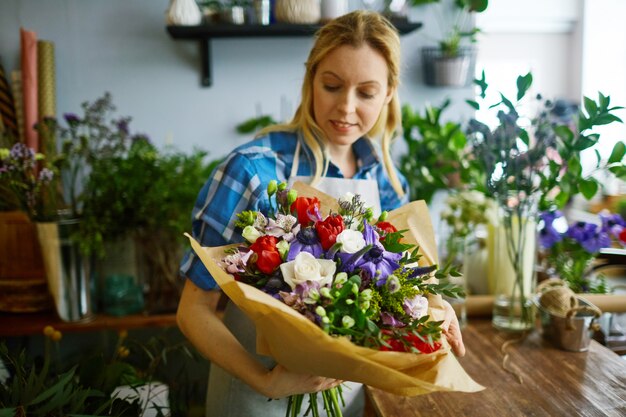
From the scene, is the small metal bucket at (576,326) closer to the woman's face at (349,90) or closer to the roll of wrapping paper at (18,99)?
the woman's face at (349,90)

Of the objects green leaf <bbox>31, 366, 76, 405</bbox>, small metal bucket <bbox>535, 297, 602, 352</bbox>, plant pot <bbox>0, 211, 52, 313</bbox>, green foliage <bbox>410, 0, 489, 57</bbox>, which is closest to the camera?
green leaf <bbox>31, 366, 76, 405</bbox>

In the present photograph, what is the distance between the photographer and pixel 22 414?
95cm

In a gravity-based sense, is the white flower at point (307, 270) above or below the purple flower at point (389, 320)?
above

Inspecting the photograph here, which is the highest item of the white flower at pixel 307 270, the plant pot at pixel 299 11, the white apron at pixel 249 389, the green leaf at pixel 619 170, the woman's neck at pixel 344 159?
the plant pot at pixel 299 11

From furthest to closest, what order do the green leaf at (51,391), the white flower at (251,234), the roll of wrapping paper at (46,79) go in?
the roll of wrapping paper at (46,79), the green leaf at (51,391), the white flower at (251,234)

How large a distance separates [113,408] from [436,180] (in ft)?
4.67

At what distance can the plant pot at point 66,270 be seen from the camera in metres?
1.72

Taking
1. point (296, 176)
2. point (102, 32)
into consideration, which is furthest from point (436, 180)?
point (102, 32)

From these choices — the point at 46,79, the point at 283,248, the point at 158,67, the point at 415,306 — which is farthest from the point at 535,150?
the point at 46,79

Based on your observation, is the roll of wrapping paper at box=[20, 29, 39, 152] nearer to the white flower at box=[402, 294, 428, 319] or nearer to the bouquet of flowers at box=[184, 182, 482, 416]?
the bouquet of flowers at box=[184, 182, 482, 416]

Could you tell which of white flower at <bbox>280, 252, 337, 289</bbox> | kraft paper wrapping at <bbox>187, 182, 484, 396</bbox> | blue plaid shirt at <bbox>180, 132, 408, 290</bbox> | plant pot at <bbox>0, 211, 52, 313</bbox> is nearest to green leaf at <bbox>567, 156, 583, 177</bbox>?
blue plaid shirt at <bbox>180, 132, 408, 290</bbox>

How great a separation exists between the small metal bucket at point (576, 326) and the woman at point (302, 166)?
447 millimetres

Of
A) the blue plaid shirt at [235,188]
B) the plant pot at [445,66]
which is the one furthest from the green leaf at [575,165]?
the plant pot at [445,66]

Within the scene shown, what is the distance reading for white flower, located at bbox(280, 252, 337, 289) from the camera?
0.77 m
